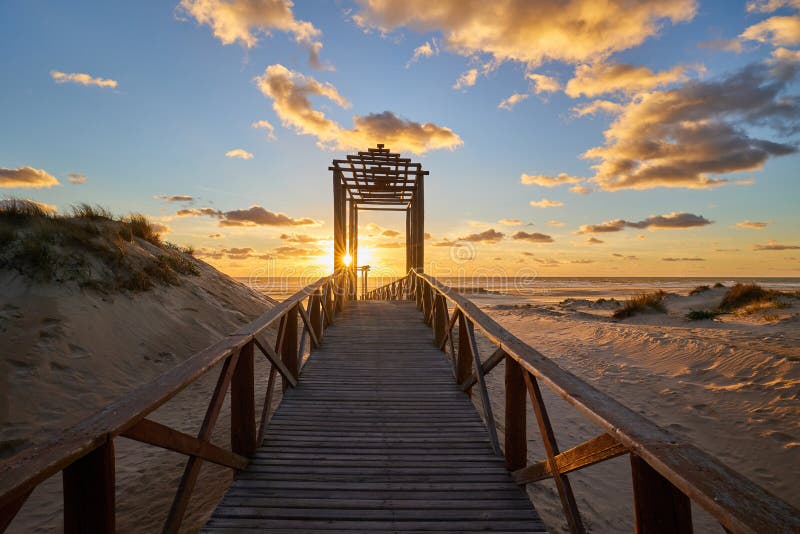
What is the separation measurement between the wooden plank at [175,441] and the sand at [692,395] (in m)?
2.64

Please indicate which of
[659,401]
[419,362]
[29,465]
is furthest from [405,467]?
[659,401]

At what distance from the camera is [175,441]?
2.01 metres

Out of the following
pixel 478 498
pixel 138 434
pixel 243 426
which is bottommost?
pixel 478 498

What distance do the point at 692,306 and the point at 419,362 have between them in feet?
49.2

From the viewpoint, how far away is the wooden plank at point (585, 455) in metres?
1.69

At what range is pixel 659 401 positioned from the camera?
608 centimetres

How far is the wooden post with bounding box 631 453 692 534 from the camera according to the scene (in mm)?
1397

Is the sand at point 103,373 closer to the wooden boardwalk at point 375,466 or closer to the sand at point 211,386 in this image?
the sand at point 211,386

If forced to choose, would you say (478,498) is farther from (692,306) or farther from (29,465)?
(692,306)

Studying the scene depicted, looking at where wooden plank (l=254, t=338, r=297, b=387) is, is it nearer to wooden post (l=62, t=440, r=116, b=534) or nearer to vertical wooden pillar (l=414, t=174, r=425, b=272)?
wooden post (l=62, t=440, r=116, b=534)

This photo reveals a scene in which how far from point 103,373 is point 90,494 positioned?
5.30 metres

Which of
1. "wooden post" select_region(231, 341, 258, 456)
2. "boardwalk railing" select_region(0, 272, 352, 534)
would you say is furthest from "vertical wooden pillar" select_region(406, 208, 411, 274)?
"wooden post" select_region(231, 341, 258, 456)

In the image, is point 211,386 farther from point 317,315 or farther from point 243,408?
point 243,408

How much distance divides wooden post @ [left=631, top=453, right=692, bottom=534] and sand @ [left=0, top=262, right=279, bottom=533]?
312cm
